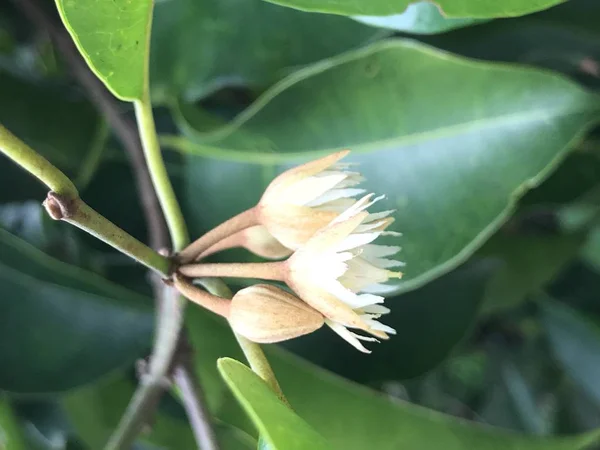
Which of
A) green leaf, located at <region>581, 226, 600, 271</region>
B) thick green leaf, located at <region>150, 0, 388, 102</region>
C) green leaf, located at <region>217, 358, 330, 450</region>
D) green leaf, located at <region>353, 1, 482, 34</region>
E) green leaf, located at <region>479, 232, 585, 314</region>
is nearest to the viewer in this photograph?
green leaf, located at <region>217, 358, 330, 450</region>

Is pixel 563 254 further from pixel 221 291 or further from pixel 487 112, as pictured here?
pixel 221 291

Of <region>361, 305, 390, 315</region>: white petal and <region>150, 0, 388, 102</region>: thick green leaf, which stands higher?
<region>150, 0, 388, 102</region>: thick green leaf

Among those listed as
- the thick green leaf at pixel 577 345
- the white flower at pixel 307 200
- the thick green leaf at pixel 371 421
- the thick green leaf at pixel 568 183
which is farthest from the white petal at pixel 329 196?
the thick green leaf at pixel 577 345

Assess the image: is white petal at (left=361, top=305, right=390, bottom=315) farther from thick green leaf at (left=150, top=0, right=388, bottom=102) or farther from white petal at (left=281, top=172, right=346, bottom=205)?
thick green leaf at (left=150, top=0, right=388, bottom=102)

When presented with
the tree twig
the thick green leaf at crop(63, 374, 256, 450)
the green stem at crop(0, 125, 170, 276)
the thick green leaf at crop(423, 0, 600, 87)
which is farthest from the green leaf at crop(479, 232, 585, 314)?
the green stem at crop(0, 125, 170, 276)

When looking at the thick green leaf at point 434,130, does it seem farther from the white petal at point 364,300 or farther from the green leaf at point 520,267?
the green leaf at point 520,267
